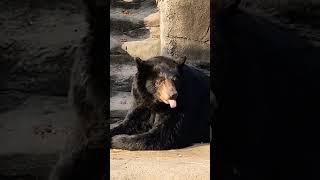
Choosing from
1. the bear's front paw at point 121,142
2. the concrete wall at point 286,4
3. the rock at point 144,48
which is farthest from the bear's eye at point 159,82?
the concrete wall at point 286,4

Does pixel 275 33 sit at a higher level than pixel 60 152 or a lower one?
higher

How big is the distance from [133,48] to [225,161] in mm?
5571

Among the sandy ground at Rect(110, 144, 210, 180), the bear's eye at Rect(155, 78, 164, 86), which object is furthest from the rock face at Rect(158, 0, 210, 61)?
the sandy ground at Rect(110, 144, 210, 180)

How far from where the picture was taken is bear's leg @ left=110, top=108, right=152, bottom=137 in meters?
5.75

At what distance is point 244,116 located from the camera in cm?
180

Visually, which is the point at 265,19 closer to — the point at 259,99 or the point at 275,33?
the point at 275,33

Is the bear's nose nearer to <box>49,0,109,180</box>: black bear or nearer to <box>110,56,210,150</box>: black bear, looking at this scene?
<box>110,56,210,150</box>: black bear

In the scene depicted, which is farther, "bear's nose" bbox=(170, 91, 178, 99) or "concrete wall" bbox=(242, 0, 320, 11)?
"bear's nose" bbox=(170, 91, 178, 99)

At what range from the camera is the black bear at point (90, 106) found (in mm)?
1753

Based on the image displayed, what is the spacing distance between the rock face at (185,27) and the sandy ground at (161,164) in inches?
63.5

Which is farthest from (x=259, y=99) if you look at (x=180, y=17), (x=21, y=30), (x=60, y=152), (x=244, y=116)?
(x=180, y=17)

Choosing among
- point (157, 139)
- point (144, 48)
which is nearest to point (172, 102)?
point (157, 139)

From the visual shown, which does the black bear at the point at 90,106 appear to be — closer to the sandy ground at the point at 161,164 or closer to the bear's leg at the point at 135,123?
the sandy ground at the point at 161,164

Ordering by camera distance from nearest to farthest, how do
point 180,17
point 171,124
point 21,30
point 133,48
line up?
point 21,30
point 171,124
point 180,17
point 133,48
